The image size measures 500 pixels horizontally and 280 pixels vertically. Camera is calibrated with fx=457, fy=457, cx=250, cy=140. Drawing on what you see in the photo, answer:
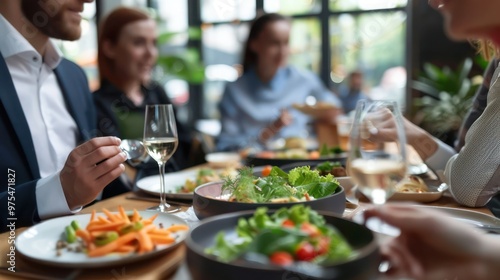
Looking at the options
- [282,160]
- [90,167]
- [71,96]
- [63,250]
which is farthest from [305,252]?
[71,96]

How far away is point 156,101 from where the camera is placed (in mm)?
2855

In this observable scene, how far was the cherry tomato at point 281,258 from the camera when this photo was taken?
22.6 inches

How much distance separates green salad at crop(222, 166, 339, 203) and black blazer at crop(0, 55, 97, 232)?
54cm

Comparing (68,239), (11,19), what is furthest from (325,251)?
(11,19)

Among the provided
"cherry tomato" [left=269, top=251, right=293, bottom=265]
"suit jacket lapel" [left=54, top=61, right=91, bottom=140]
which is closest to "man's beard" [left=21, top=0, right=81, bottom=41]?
"suit jacket lapel" [left=54, top=61, right=91, bottom=140]

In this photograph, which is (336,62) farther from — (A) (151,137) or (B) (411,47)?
(A) (151,137)

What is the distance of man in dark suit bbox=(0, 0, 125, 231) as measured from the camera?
1160 mm

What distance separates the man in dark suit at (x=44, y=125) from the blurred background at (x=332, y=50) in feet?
9.51

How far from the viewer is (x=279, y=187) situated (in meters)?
0.99

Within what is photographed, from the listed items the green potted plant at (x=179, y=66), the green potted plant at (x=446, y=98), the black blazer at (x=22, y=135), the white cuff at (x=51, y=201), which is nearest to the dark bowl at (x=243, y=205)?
the white cuff at (x=51, y=201)

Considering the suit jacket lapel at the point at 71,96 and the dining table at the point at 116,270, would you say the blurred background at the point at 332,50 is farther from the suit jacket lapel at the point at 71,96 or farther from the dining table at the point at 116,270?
the dining table at the point at 116,270

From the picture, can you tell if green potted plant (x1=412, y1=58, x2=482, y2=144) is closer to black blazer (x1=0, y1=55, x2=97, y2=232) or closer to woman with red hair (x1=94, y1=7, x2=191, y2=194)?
woman with red hair (x1=94, y1=7, x2=191, y2=194)

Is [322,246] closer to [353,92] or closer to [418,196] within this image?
[418,196]

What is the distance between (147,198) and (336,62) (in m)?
4.54
